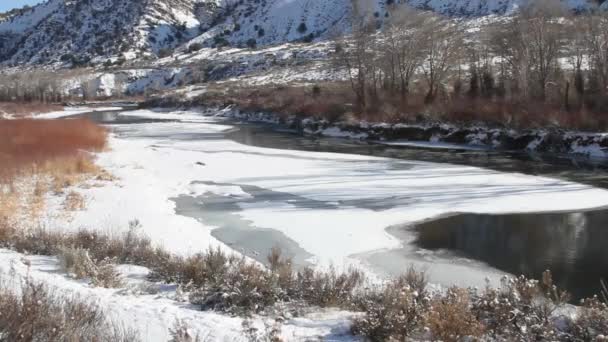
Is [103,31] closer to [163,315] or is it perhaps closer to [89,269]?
[89,269]

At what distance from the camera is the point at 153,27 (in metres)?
170

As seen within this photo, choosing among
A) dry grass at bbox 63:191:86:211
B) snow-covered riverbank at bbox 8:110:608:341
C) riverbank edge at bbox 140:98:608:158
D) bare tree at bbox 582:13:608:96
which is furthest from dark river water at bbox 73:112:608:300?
bare tree at bbox 582:13:608:96

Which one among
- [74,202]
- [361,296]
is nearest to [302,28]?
[74,202]

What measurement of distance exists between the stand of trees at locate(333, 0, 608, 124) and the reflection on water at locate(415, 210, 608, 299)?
18712 millimetres

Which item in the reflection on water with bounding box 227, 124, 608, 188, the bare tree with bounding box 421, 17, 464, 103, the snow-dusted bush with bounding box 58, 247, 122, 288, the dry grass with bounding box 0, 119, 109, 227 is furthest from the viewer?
the bare tree with bounding box 421, 17, 464, 103

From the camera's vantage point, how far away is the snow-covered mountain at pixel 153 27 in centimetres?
14012

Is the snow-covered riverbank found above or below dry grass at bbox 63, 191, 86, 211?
below

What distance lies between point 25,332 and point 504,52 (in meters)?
40.6

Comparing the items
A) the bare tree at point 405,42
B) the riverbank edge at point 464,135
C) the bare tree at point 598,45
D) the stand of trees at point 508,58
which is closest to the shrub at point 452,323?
the riverbank edge at point 464,135

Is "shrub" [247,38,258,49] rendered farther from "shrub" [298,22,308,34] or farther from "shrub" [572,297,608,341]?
"shrub" [572,297,608,341]

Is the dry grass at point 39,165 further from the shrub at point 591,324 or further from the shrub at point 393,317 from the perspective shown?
the shrub at point 591,324

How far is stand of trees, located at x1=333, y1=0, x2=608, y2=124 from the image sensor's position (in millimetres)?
34156

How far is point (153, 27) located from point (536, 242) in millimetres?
174964

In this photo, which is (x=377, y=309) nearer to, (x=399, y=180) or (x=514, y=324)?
(x=514, y=324)
